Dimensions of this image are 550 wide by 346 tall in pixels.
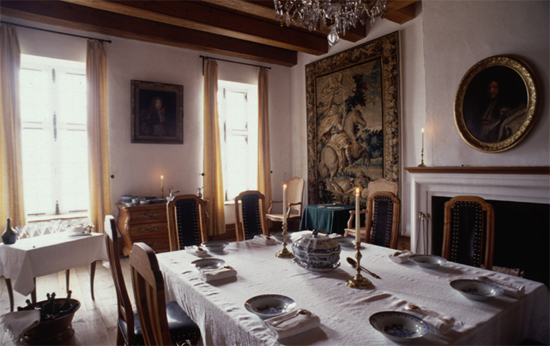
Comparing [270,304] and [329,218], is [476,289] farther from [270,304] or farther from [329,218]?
[329,218]

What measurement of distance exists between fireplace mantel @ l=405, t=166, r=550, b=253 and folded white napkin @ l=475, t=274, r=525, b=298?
1.86m

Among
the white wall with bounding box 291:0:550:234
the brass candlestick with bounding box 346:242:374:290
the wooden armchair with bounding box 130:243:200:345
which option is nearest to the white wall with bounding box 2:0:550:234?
the white wall with bounding box 291:0:550:234

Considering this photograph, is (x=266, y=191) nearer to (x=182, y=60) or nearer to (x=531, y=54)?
(x=182, y=60)

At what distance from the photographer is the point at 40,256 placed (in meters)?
2.68

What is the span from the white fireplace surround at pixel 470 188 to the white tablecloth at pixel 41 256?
3.51m

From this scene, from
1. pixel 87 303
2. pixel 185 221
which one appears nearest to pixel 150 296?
pixel 185 221

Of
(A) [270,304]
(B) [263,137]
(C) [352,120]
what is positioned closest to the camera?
(A) [270,304]

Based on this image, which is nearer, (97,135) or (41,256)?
(41,256)

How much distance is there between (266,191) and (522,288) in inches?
194

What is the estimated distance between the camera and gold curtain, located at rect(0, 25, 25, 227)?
3.96 m

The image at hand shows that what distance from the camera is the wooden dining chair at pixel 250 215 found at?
3032mm

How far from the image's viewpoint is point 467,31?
351 centimetres

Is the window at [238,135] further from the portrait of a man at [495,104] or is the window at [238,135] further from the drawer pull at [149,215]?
the portrait of a man at [495,104]

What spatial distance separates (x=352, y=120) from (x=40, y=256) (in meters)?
4.30
